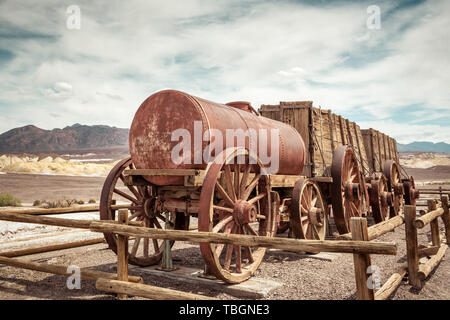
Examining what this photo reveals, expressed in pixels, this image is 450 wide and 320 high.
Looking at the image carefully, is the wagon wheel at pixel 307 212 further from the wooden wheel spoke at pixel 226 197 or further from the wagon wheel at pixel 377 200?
the wagon wheel at pixel 377 200

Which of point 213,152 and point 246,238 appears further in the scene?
point 213,152

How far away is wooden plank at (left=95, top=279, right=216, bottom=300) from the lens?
311cm

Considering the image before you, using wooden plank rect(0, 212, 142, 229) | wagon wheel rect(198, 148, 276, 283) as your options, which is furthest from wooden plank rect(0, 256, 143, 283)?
wagon wheel rect(198, 148, 276, 283)

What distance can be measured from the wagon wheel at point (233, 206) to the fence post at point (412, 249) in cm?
199

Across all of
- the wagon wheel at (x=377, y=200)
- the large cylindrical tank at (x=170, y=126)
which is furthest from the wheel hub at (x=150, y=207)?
the wagon wheel at (x=377, y=200)

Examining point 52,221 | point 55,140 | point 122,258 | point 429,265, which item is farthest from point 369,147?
point 55,140

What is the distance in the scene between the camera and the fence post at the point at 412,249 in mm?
4352

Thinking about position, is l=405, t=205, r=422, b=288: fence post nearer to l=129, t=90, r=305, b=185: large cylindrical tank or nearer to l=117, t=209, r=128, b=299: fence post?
l=129, t=90, r=305, b=185: large cylindrical tank

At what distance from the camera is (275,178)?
5.64 metres

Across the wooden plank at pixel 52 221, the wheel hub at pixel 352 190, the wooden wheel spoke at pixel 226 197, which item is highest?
the wooden wheel spoke at pixel 226 197

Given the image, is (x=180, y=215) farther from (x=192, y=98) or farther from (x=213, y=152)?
(x=192, y=98)
